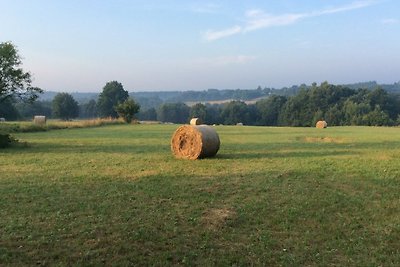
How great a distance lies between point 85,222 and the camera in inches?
273

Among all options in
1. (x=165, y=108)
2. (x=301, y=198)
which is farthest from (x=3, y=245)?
(x=165, y=108)

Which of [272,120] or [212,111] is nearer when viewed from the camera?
[272,120]

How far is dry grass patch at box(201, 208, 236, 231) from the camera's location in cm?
696

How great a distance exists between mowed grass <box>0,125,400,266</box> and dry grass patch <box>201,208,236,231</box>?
0.7 inches

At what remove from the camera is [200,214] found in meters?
7.51

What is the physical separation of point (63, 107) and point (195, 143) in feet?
296

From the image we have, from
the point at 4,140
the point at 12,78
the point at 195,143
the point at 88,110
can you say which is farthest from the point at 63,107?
the point at 195,143

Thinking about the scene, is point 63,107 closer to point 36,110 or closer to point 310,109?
point 36,110

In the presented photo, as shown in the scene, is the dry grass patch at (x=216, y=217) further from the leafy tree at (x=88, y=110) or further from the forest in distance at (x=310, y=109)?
the leafy tree at (x=88, y=110)

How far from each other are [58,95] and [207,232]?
10157cm

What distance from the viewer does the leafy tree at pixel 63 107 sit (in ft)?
325

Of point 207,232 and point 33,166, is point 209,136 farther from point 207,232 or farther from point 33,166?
point 207,232

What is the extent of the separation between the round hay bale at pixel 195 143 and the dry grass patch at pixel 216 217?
23.2 ft

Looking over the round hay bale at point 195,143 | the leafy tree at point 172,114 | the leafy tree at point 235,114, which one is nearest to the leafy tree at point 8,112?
the leafy tree at point 235,114
